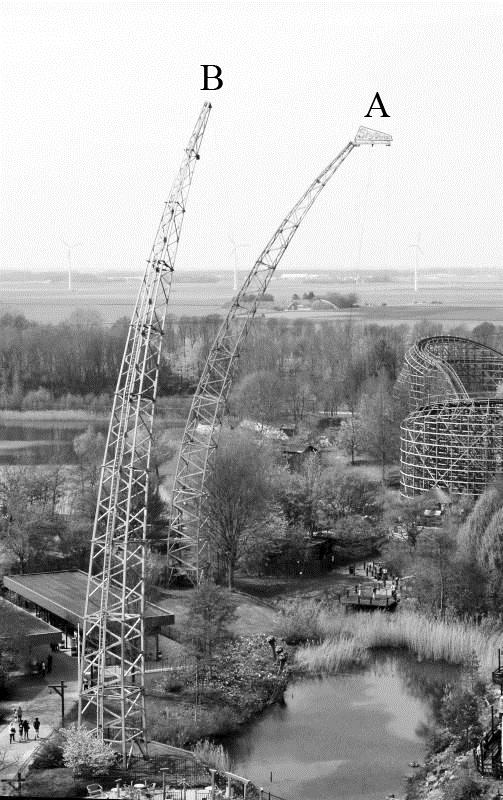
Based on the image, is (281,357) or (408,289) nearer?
(281,357)

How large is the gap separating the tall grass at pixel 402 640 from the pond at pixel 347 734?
191 mm

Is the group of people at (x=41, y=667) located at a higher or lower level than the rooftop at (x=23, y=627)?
lower

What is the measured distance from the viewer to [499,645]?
45.8 feet

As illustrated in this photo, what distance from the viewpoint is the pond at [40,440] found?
85.4 ft

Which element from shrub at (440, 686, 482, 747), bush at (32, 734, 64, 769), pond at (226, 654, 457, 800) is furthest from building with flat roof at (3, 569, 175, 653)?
shrub at (440, 686, 482, 747)

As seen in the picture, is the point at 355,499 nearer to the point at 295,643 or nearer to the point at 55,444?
the point at 295,643

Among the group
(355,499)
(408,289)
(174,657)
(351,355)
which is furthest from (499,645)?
(408,289)

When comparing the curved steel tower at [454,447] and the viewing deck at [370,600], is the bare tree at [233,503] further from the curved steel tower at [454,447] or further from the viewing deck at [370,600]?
the curved steel tower at [454,447]

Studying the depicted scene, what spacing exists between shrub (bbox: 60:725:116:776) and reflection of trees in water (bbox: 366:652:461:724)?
3.46 metres

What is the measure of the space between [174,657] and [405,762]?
3094mm

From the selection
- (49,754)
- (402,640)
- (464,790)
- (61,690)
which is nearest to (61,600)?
(61,690)

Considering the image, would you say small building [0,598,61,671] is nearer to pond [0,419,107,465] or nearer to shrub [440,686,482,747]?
shrub [440,686,482,747]

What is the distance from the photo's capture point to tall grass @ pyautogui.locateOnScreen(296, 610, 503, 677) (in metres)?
14.1

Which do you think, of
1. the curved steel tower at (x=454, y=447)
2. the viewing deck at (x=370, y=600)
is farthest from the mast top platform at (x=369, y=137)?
the viewing deck at (x=370, y=600)
